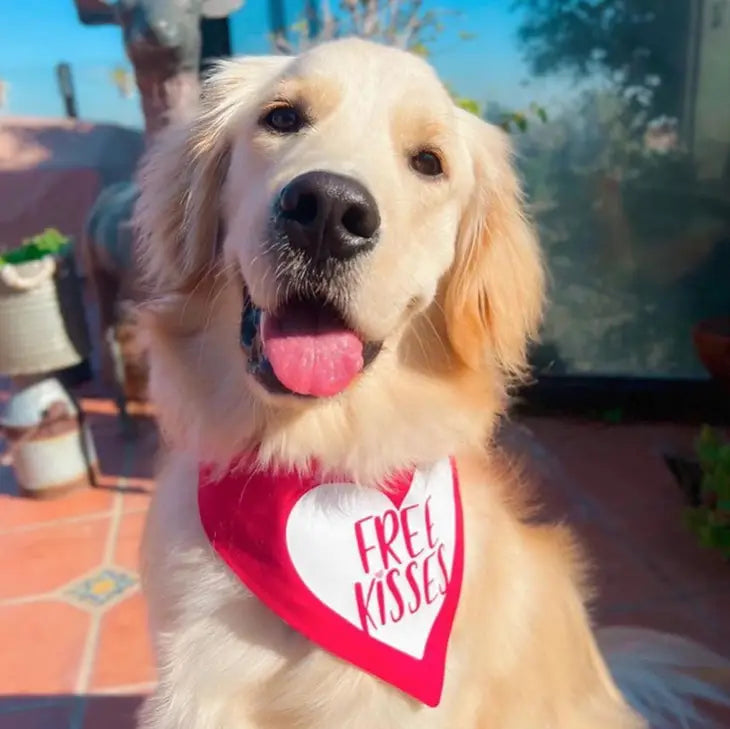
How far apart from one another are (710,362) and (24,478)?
9.47 ft

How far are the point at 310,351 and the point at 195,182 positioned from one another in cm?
52

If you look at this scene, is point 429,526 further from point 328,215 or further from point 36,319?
point 36,319

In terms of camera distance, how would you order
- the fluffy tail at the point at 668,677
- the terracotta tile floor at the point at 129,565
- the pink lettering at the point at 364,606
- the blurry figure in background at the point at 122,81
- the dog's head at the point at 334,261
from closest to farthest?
1. the dog's head at the point at 334,261
2. the pink lettering at the point at 364,606
3. the fluffy tail at the point at 668,677
4. the terracotta tile floor at the point at 129,565
5. the blurry figure in background at the point at 122,81

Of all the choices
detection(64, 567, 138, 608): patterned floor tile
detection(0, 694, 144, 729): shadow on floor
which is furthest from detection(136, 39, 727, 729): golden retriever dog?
detection(64, 567, 138, 608): patterned floor tile

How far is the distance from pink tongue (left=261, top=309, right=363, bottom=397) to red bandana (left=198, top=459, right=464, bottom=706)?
0.24 m

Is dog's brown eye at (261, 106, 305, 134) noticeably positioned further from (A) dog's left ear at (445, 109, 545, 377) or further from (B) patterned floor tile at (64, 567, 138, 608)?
(B) patterned floor tile at (64, 567, 138, 608)

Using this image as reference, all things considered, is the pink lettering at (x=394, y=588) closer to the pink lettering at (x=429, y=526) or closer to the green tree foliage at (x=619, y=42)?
the pink lettering at (x=429, y=526)

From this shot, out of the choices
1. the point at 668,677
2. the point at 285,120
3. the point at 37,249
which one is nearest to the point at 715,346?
the point at 668,677

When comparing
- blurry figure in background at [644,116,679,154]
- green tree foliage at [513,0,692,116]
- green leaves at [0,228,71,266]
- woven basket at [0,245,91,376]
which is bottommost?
woven basket at [0,245,91,376]

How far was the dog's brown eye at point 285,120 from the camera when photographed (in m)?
1.61

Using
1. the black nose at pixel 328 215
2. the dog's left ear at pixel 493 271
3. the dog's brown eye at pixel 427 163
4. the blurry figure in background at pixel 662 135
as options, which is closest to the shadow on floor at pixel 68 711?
the dog's left ear at pixel 493 271

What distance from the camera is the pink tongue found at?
145cm

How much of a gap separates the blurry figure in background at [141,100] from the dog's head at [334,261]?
3.34 feet

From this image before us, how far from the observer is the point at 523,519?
195cm
